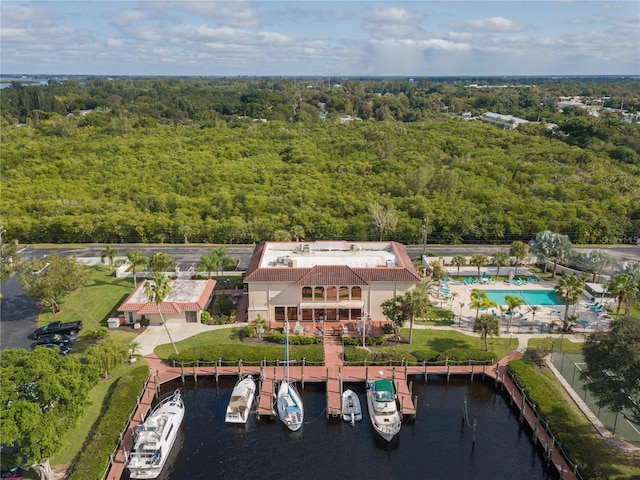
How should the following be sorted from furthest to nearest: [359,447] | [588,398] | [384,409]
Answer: [588,398]
[384,409]
[359,447]

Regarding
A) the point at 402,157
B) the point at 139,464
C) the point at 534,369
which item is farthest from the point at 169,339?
the point at 402,157

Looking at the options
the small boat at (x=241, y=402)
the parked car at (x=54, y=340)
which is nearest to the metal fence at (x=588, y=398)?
the small boat at (x=241, y=402)

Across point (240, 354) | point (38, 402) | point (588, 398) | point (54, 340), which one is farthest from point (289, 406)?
point (54, 340)

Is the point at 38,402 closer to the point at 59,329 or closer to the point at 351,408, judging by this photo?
the point at 59,329

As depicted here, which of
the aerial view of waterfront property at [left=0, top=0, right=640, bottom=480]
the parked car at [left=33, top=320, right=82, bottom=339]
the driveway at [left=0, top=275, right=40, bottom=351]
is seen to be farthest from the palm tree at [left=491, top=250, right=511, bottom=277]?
the driveway at [left=0, top=275, right=40, bottom=351]

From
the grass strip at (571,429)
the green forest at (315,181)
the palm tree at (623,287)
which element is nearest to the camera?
the grass strip at (571,429)

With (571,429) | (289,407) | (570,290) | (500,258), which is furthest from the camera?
(500,258)

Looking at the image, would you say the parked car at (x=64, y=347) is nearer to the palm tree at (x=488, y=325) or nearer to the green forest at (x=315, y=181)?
the green forest at (x=315, y=181)
